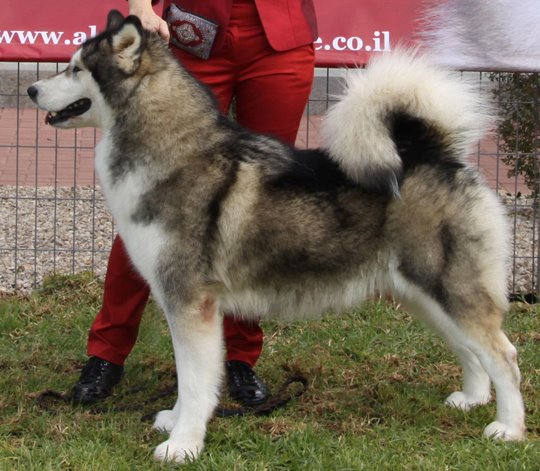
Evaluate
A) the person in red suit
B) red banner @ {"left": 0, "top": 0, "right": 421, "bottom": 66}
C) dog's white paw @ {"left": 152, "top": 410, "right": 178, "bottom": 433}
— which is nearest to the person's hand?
the person in red suit

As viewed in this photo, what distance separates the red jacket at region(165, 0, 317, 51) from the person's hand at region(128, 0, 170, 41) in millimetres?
242

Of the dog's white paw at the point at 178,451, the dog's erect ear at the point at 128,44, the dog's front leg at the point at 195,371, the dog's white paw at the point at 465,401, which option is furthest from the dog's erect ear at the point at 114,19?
Result: the dog's white paw at the point at 465,401

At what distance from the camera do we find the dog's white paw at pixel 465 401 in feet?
13.4

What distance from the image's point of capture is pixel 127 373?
4602 millimetres

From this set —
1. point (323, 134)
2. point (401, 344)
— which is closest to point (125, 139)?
point (323, 134)

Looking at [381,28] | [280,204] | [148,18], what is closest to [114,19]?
[148,18]

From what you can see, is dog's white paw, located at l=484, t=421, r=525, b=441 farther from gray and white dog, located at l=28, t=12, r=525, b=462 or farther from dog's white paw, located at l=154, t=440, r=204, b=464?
dog's white paw, located at l=154, t=440, r=204, b=464

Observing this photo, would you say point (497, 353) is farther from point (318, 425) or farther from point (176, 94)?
point (176, 94)

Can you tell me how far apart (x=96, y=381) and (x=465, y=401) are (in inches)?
63.7

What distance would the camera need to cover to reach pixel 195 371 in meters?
3.55

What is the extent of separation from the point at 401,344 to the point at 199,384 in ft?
5.80

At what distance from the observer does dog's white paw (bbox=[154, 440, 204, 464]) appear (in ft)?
11.5

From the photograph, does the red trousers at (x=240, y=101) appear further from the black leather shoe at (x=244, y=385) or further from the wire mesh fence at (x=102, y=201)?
the wire mesh fence at (x=102, y=201)

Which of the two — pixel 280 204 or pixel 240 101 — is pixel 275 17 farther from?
pixel 280 204
